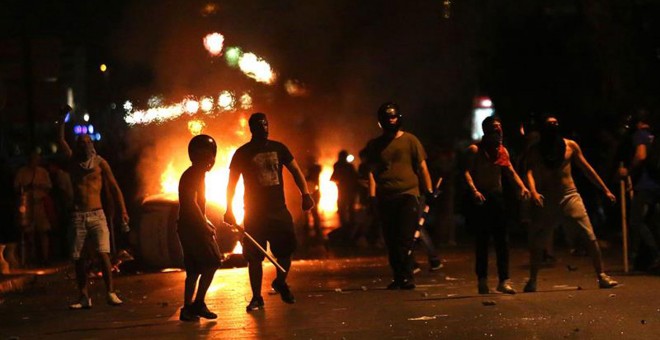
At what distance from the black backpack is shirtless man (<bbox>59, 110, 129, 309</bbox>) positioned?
575cm

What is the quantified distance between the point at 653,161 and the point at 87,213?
6.14 m

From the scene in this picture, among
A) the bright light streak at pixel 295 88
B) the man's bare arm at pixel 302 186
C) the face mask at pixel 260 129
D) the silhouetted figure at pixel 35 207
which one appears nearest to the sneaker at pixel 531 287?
the man's bare arm at pixel 302 186

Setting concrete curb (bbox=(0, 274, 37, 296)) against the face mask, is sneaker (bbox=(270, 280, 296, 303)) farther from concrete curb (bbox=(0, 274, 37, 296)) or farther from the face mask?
concrete curb (bbox=(0, 274, 37, 296))

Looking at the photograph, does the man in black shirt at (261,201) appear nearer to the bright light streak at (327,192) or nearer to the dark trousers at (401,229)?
the dark trousers at (401,229)

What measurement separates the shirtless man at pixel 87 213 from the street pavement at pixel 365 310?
0.30m

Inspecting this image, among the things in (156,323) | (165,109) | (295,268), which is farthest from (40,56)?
(156,323)

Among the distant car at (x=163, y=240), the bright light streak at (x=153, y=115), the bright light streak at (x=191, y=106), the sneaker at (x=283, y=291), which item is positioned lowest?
the sneaker at (x=283, y=291)

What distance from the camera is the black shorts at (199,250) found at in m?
10.6

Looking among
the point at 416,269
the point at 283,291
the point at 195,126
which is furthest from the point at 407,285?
the point at 195,126

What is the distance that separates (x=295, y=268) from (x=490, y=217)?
4.85 meters

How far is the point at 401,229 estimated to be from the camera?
12.5 metres

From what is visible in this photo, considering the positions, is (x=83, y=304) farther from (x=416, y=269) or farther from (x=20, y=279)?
(x=416, y=269)

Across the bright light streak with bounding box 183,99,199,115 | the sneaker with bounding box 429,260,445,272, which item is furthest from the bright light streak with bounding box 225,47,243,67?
the sneaker with bounding box 429,260,445,272

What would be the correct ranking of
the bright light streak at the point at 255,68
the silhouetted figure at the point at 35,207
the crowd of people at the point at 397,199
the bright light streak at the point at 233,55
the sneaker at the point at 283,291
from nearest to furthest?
the crowd of people at the point at 397,199 < the sneaker at the point at 283,291 < the silhouetted figure at the point at 35,207 < the bright light streak at the point at 233,55 < the bright light streak at the point at 255,68
